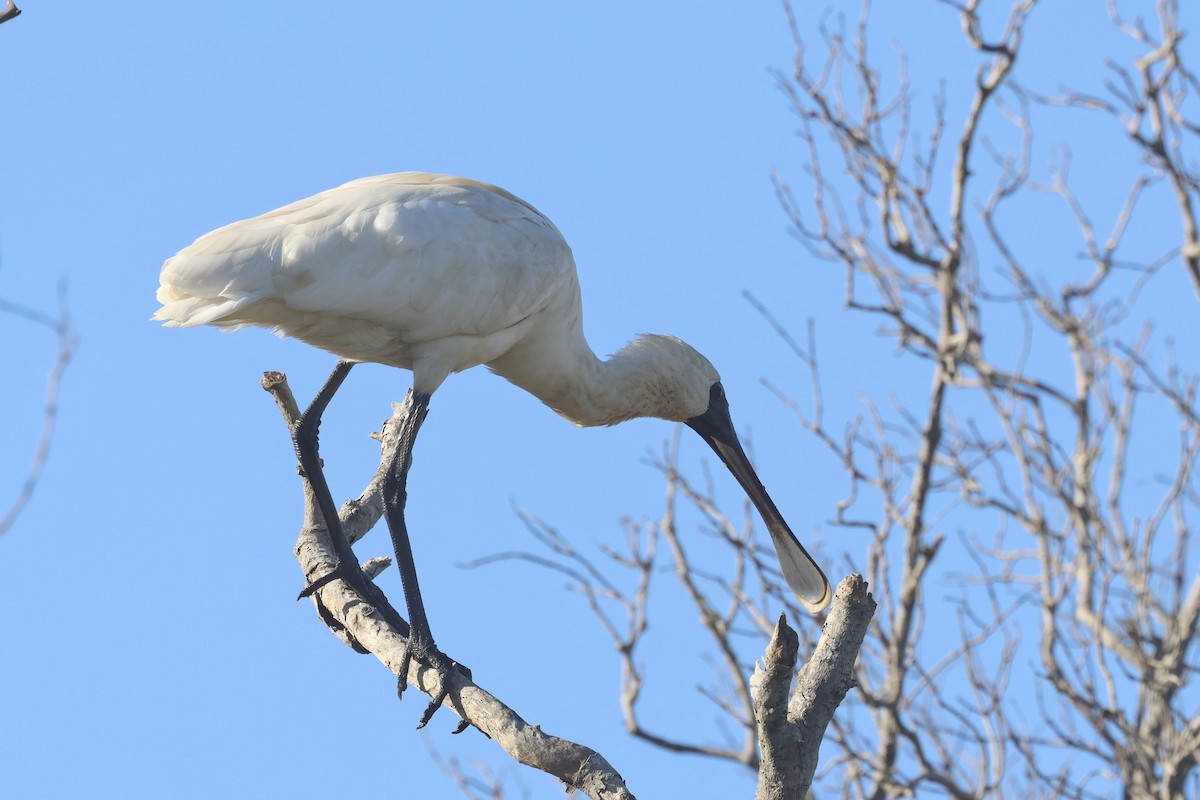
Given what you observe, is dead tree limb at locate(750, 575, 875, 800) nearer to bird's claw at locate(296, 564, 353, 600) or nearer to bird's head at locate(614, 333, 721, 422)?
bird's claw at locate(296, 564, 353, 600)

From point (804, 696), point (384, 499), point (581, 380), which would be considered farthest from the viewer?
point (581, 380)

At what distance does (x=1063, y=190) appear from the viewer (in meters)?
12.2

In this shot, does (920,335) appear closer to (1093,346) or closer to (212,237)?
(1093,346)

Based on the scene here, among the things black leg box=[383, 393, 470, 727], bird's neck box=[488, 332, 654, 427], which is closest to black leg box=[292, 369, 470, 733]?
black leg box=[383, 393, 470, 727]

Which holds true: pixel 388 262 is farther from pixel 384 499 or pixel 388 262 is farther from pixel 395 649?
pixel 395 649

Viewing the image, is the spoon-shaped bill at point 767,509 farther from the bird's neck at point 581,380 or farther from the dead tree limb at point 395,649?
the dead tree limb at point 395,649

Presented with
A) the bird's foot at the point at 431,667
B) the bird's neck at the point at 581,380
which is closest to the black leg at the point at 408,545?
the bird's foot at the point at 431,667

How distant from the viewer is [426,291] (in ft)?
21.1

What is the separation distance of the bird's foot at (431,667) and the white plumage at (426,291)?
1.10 meters

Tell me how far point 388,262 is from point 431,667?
4.82 feet

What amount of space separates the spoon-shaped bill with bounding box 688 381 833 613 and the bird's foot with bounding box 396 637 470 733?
2.16 m

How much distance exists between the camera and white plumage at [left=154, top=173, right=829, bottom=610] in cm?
611

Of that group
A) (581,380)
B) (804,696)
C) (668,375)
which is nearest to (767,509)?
(668,375)

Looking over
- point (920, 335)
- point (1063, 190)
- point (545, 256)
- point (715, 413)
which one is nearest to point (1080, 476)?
point (920, 335)
